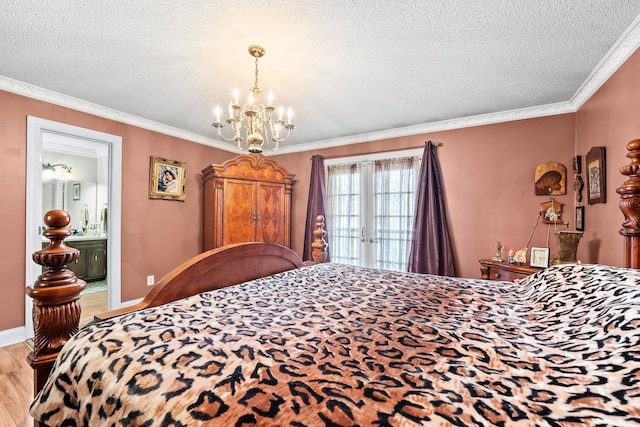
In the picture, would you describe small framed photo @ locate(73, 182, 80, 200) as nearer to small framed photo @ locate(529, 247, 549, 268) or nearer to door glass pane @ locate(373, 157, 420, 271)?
door glass pane @ locate(373, 157, 420, 271)

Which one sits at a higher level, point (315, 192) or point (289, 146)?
point (289, 146)

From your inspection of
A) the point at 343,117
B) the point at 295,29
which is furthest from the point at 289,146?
the point at 295,29

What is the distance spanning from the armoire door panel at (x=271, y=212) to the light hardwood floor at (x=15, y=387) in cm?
262

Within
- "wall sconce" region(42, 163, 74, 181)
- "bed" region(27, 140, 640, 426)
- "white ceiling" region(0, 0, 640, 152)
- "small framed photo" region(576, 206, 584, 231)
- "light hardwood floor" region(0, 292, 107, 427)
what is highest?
"white ceiling" region(0, 0, 640, 152)

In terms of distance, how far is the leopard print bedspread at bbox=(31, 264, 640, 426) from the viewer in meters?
0.63

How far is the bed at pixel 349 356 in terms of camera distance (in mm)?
641

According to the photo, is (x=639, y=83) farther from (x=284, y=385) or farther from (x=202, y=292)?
(x=202, y=292)

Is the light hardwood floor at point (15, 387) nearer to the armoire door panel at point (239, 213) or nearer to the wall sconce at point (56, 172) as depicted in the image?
the armoire door panel at point (239, 213)

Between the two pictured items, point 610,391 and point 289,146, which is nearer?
point 610,391

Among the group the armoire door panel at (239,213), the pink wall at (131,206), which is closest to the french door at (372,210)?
the armoire door panel at (239,213)

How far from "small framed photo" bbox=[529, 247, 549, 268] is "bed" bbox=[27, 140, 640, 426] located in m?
1.34

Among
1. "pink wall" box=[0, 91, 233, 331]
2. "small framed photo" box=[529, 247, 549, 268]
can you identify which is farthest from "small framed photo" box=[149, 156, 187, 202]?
"small framed photo" box=[529, 247, 549, 268]

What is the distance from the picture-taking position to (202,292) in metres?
1.62

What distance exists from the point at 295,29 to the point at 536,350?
2082 mm
